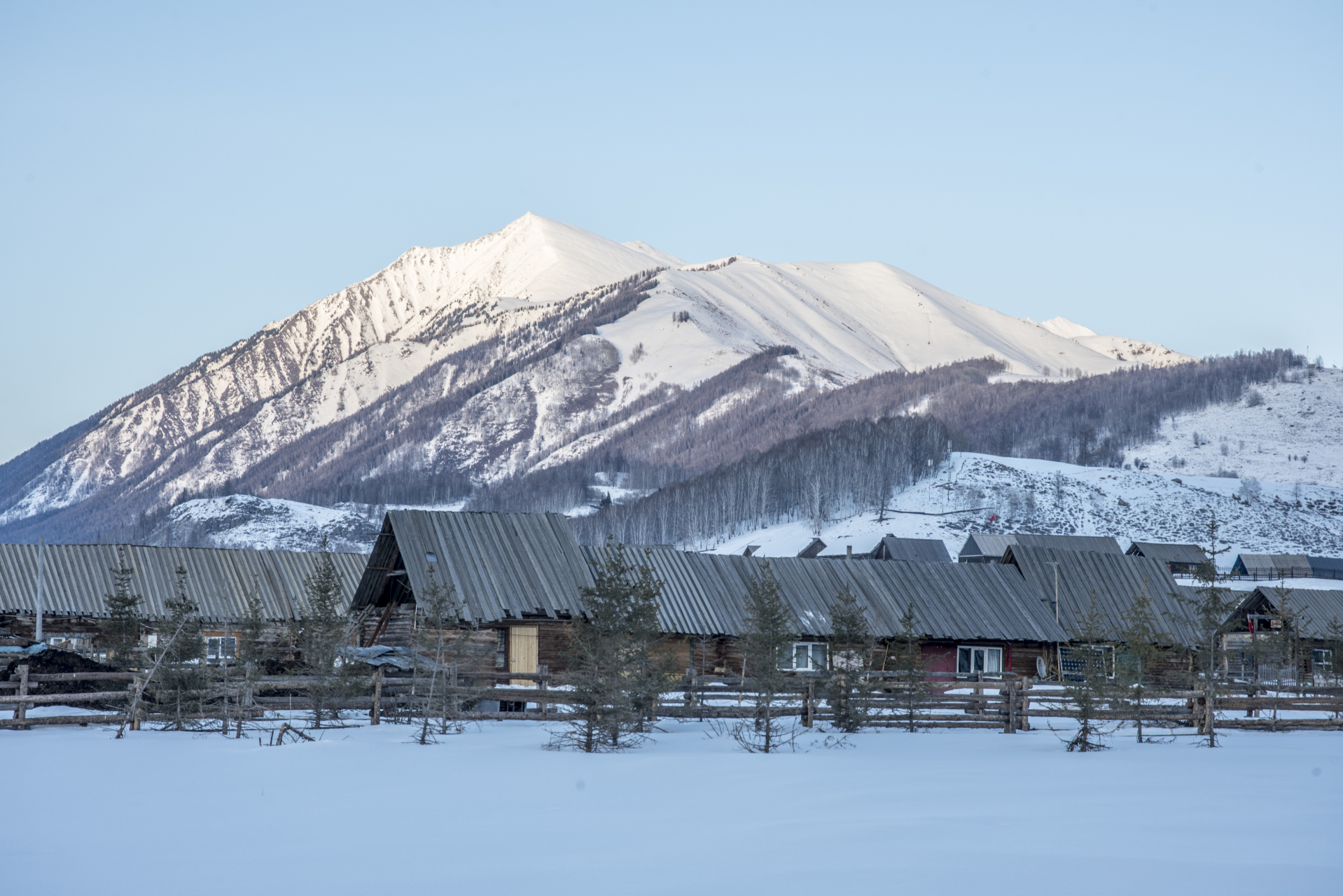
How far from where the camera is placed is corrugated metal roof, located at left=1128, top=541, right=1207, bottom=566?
10475 cm

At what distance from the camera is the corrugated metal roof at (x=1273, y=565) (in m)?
112

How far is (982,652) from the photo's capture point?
131 feet

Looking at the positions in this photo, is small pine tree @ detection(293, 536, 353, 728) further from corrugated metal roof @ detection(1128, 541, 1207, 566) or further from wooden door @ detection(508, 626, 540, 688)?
corrugated metal roof @ detection(1128, 541, 1207, 566)

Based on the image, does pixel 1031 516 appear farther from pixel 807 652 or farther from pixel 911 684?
pixel 911 684

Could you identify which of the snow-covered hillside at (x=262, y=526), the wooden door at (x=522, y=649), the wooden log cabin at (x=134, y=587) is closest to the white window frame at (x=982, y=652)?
the wooden door at (x=522, y=649)

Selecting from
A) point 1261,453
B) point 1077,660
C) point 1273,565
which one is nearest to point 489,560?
point 1077,660

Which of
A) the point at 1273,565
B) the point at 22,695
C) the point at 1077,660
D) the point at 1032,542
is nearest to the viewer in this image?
the point at 22,695

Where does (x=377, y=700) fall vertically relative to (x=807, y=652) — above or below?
below

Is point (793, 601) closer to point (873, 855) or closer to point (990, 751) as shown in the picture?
point (990, 751)

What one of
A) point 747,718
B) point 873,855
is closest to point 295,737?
point 747,718

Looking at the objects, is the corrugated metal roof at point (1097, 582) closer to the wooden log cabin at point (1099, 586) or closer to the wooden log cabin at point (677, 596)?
the wooden log cabin at point (1099, 586)

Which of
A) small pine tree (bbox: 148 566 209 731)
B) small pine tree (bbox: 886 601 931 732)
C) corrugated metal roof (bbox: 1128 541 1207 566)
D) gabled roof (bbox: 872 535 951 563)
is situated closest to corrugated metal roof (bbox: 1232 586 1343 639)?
small pine tree (bbox: 886 601 931 732)

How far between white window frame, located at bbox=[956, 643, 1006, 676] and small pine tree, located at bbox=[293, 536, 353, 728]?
19.5 metres

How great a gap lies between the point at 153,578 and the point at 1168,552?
293 ft
